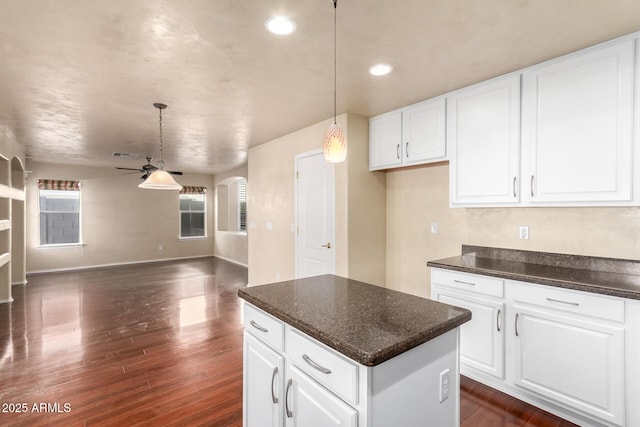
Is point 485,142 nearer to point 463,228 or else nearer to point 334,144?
point 463,228

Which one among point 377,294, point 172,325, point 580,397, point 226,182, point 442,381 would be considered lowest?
point 172,325

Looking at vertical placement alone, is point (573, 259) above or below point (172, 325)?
above

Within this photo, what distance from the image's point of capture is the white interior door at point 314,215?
12.1 ft

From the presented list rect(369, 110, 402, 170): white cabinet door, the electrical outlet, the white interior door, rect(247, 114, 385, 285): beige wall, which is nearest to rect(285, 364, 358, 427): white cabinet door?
the electrical outlet

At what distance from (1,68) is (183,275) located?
492 centimetres

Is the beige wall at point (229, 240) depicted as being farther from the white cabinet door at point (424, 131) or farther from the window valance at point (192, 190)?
the white cabinet door at point (424, 131)

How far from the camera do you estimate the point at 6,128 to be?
406 centimetres

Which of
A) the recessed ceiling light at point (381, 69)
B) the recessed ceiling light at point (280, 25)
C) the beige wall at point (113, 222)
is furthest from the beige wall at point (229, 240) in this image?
the recessed ceiling light at point (280, 25)

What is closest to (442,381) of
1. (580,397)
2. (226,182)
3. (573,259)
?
(580,397)

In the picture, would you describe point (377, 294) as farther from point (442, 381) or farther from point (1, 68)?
point (1, 68)

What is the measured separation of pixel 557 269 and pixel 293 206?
9.66 ft

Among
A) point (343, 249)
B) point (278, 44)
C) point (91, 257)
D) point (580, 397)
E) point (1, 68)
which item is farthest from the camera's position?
point (91, 257)

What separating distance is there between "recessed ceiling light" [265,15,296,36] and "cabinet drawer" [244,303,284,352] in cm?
162

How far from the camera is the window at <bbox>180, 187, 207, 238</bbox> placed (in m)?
8.87
